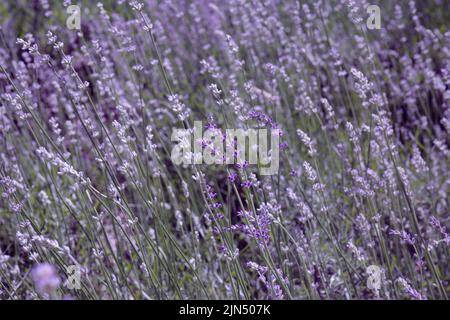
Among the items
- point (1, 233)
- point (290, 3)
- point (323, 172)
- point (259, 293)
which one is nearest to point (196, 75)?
point (290, 3)

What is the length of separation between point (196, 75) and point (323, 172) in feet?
4.06

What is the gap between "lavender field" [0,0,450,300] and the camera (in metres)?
1.56

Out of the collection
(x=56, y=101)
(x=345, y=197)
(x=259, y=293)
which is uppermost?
(x=56, y=101)

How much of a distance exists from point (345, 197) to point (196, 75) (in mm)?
1440

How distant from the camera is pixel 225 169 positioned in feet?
4.77

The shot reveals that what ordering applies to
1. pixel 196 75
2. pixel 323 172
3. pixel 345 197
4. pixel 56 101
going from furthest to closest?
pixel 196 75 → pixel 56 101 → pixel 323 172 → pixel 345 197

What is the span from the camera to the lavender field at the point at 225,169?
156 cm
